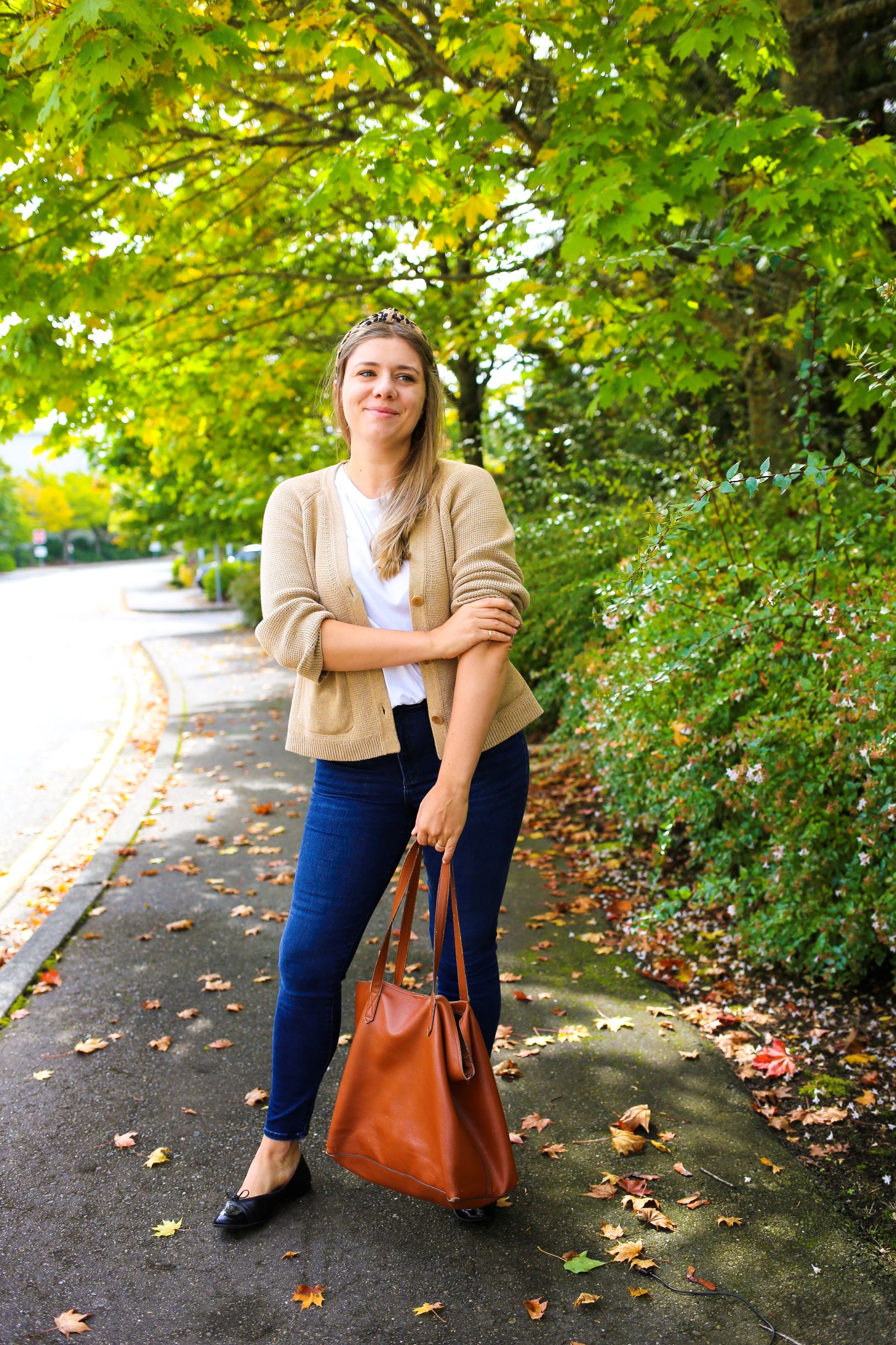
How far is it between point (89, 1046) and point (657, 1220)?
2022 mm

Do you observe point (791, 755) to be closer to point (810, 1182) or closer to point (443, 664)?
point (810, 1182)

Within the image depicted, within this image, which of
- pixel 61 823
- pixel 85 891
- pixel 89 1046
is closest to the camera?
pixel 89 1046

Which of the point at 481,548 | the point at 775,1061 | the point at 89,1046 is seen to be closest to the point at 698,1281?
the point at 775,1061

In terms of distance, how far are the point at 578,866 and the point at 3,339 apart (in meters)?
4.13

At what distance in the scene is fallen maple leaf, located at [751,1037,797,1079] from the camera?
3.21 metres

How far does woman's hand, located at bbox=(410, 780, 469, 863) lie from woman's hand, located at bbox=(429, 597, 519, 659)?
31cm

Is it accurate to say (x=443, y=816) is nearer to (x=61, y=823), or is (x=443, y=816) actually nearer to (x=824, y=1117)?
(x=824, y=1117)

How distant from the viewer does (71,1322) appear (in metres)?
2.23

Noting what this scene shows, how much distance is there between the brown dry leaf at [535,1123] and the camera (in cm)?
302

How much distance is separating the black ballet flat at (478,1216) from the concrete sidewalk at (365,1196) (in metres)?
0.03

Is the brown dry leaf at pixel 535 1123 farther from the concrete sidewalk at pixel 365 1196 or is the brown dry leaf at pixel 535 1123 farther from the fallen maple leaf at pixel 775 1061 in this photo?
the fallen maple leaf at pixel 775 1061

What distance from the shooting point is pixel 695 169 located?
4.51m

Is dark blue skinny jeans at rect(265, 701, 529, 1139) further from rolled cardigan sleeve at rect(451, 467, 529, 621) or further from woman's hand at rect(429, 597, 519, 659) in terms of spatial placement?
rolled cardigan sleeve at rect(451, 467, 529, 621)

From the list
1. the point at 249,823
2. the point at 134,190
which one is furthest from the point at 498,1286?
the point at 134,190
